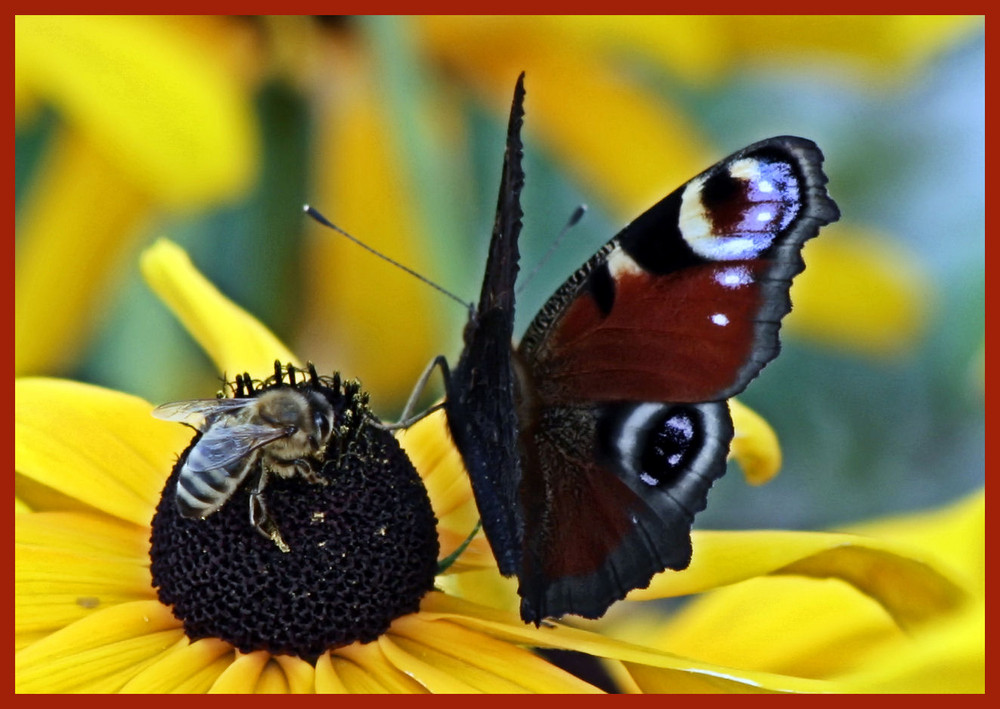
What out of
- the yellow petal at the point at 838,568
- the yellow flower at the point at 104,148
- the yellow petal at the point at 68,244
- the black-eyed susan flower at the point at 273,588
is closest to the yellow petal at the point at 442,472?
the black-eyed susan flower at the point at 273,588

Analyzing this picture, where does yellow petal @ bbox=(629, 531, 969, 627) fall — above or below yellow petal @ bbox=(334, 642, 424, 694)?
above

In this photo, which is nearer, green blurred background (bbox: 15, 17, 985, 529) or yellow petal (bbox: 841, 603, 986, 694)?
yellow petal (bbox: 841, 603, 986, 694)

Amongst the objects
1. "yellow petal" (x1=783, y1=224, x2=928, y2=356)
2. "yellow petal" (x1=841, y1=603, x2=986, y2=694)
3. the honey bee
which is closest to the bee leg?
the honey bee

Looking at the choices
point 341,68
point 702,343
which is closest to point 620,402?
point 702,343

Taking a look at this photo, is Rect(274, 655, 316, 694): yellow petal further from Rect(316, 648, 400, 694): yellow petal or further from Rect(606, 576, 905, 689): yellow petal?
Rect(606, 576, 905, 689): yellow petal

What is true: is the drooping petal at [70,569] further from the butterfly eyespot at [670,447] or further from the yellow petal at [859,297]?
the yellow petal at [859,297]

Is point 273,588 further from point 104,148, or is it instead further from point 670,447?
point 104,148
